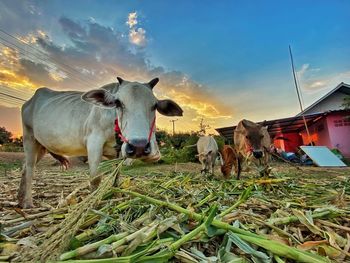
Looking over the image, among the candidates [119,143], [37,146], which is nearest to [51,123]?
[37,146]

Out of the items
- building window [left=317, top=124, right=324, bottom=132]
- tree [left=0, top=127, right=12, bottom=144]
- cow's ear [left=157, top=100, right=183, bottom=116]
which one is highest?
tree [left=0, top=127, right=12, bottom=144]

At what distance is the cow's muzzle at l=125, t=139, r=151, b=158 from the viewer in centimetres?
230

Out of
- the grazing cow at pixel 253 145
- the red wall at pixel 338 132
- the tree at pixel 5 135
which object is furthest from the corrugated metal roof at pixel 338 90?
the tree at pixel 5 135

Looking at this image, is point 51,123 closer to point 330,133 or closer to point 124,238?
point 124,238

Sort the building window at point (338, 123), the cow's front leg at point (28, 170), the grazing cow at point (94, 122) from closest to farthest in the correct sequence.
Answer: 1. the grazing cow at point (94, 122)
2. the cow's front leg at point (28, 170)
3. the building window at point (338, 123)

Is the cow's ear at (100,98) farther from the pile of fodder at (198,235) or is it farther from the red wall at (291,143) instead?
the red wall at (291,143)

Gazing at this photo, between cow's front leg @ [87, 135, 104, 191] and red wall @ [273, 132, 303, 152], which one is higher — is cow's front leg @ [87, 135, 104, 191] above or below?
below

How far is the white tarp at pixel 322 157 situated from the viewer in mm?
13578

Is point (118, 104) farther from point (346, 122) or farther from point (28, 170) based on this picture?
point (346, 122)

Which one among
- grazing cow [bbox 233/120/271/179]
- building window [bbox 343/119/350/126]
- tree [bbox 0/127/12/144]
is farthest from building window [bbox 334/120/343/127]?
tree [bbox 0/127/12/144]

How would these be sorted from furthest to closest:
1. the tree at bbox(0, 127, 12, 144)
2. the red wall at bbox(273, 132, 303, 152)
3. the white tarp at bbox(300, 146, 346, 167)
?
the tree at bbox(0, 127, 12, 144)
the red wall at bbox(273, 132, 303, 152)
the white tarp at bbox(300, 146, 346, 167)

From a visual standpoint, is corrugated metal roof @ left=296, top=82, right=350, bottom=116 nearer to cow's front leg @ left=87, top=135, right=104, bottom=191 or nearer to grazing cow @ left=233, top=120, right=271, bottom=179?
grazing cow @ left=233, top=120, right=271, bottom=179

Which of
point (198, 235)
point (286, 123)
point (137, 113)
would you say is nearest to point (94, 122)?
point (137, 113)

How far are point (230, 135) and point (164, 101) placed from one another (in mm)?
18291
